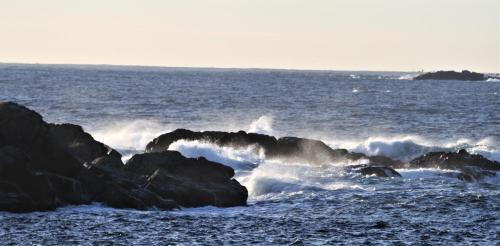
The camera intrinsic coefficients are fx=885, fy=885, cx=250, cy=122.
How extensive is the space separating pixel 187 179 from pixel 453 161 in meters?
18.5

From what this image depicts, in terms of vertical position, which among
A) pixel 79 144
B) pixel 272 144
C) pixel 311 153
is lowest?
pixel 311 153

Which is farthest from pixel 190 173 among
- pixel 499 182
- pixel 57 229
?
pixel 499 182

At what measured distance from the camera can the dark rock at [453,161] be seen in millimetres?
50812

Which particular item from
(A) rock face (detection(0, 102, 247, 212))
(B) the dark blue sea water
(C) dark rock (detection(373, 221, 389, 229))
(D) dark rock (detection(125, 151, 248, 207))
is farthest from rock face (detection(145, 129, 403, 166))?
(C) dark rock (detection(373, 221, 389, 229))

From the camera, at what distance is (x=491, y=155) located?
61906 millimetres

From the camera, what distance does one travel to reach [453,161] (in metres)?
51.6

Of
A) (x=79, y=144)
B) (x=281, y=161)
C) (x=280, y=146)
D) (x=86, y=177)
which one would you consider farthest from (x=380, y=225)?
(x=280, y=146)

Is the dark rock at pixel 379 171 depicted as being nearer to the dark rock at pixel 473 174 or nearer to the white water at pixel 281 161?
the white water at pixel 281 161

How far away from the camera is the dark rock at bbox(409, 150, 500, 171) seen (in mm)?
50812

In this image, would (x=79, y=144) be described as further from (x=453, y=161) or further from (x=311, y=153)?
(x=453, y=161)

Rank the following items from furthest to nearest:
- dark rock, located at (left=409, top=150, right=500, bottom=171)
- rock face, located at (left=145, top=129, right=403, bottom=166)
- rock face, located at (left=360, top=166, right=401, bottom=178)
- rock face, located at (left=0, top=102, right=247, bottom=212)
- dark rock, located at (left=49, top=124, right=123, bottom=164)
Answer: rock face, located at (left=145, top=129, right=403, bottom=166) < dark rock, located at (left=409, top=150, right=500, bottom=171) < rock face, located at (left=360, top=166, right=401, bottom=178) < dark rock, located at (left=49, top=124, right=123, bottom=164) < rock face, located at (left=0, top=102, right=247, bottom=212)

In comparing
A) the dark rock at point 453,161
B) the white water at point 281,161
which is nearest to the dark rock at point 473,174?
the dark rock at point 453,161

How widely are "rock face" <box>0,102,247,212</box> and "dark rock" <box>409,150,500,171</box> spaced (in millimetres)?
15498

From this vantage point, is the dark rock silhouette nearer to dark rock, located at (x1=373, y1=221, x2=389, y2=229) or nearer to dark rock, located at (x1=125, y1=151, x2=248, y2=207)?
dark rock, located at (x1=125, y1=151, x2=248, y2=207)
